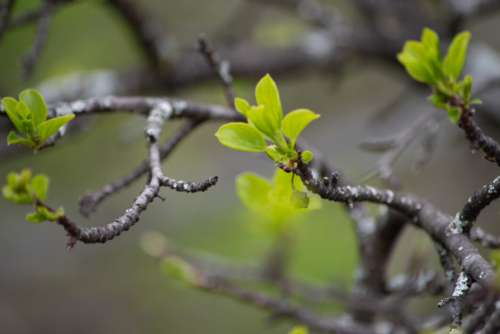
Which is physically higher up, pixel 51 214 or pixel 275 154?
pixel 275 154

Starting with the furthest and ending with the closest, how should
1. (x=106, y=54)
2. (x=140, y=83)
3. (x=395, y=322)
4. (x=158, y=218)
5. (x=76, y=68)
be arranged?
(x=158, y=218), (x=106, y=54), (x=76, y=68), (x=140, y=83), (x=395, y=322)

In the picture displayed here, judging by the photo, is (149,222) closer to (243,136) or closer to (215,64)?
(215,64)

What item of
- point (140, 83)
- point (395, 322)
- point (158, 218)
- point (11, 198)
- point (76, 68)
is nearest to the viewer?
point (11, 198)

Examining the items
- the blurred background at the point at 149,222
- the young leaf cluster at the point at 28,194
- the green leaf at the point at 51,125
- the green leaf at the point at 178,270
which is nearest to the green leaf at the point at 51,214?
the young leaf cluster at the point at 28,194

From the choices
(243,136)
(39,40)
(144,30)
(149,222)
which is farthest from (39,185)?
(149,222)

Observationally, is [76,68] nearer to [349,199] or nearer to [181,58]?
[181,58]

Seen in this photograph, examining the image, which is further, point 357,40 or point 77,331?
point 77,331

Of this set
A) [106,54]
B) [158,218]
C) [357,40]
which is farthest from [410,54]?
[158,218]

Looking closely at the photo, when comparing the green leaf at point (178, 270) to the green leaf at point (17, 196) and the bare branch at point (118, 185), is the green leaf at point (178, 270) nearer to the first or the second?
the bare branch at point (118, 185)

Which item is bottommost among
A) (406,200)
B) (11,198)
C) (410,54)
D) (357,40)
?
(11,198)
